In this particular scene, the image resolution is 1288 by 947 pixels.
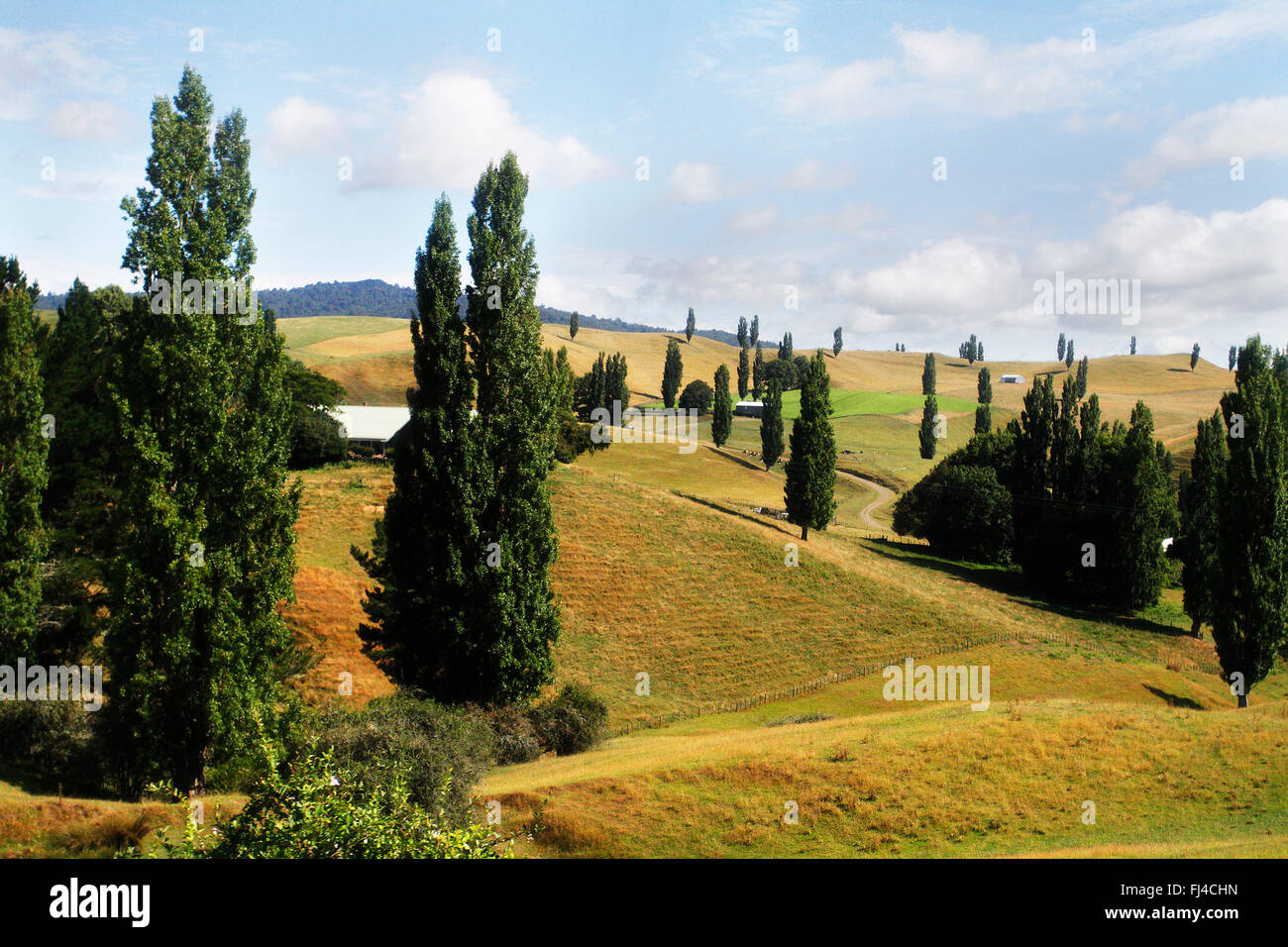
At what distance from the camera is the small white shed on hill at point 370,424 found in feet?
288

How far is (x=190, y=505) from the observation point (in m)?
23.3

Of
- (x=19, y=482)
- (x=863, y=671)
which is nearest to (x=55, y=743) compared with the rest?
(x=19, y=482)

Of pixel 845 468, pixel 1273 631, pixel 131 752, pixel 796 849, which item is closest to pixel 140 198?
pixel 131 752

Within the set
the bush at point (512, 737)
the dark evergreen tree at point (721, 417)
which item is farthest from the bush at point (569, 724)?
→ the dark evergreen tree at point (721, 417)

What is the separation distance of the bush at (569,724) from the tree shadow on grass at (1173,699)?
34.7 m

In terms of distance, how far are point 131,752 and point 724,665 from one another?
113ft

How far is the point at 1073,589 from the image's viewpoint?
78.9 m

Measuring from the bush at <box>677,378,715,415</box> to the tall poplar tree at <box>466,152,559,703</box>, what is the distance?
488ft
